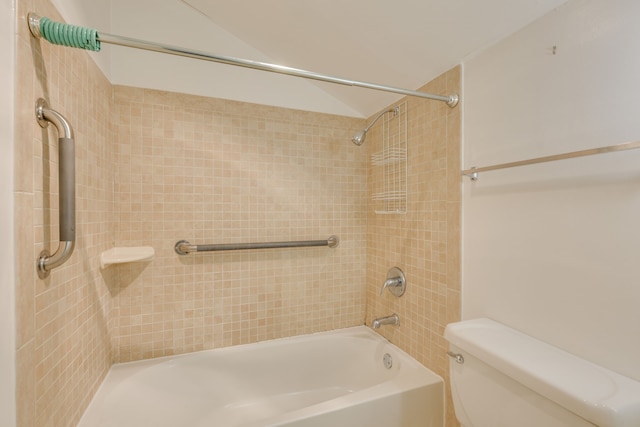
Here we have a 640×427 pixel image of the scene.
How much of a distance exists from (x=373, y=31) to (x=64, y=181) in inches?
50.0

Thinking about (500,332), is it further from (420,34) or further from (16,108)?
(16,108)

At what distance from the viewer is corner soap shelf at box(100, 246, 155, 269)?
3.97 feet

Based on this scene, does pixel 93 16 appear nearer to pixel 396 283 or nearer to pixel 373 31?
pixel 373 31

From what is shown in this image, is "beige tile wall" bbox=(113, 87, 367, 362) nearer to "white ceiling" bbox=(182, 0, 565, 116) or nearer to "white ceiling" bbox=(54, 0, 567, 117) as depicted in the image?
"white ceiling" bbox=(54, 0, 567, 117)

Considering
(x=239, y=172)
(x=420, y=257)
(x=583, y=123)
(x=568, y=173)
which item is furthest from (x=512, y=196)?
(x=239, y=172)

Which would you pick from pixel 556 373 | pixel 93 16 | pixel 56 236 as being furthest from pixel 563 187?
pixel 93 16

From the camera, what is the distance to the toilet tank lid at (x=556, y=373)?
0.59 m

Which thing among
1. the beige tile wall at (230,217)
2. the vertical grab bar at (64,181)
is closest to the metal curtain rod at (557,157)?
the beige tile wall at (230,217)

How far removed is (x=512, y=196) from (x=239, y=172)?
136cm

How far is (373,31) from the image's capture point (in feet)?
3.99

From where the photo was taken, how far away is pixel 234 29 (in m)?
1.60

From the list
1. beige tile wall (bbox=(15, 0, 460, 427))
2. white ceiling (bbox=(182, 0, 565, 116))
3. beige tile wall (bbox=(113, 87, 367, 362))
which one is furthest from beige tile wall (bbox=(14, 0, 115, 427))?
white ceiling (bbox=(182, 0, 565, 116))

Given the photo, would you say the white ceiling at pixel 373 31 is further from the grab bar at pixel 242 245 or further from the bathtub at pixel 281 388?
the bathtub at pixel 281 388

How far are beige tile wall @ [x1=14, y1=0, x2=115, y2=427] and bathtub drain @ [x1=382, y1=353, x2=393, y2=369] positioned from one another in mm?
1418
